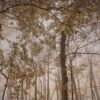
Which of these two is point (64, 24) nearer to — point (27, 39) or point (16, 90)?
point (27, 39)

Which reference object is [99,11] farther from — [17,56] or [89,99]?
[89,99]

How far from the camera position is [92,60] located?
34.2 m

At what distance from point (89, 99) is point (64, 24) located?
158 ft

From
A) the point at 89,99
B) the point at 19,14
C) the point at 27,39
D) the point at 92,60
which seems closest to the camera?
the point at 19,14

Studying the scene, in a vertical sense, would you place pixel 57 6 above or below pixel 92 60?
below

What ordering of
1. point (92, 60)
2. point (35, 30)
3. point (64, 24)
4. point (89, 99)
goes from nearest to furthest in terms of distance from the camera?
1. point (64, 24)
2. point (35, 30)
3. point (92, 60)
4. point (89, 99)

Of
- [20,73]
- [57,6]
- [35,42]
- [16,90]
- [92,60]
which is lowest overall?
[16,90]

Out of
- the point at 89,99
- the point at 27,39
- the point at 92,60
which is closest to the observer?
the point at 27,39

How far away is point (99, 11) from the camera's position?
8.13m

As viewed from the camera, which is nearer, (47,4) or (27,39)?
(47,4)

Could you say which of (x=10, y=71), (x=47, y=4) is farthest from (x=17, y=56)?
(x=47, y=4)

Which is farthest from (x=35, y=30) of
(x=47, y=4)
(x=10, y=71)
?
(x=10, y=71)

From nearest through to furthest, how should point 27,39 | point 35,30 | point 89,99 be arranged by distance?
1. point 35,30
2. point 27,39
3. point 89,99

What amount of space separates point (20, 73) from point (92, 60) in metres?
26.5
